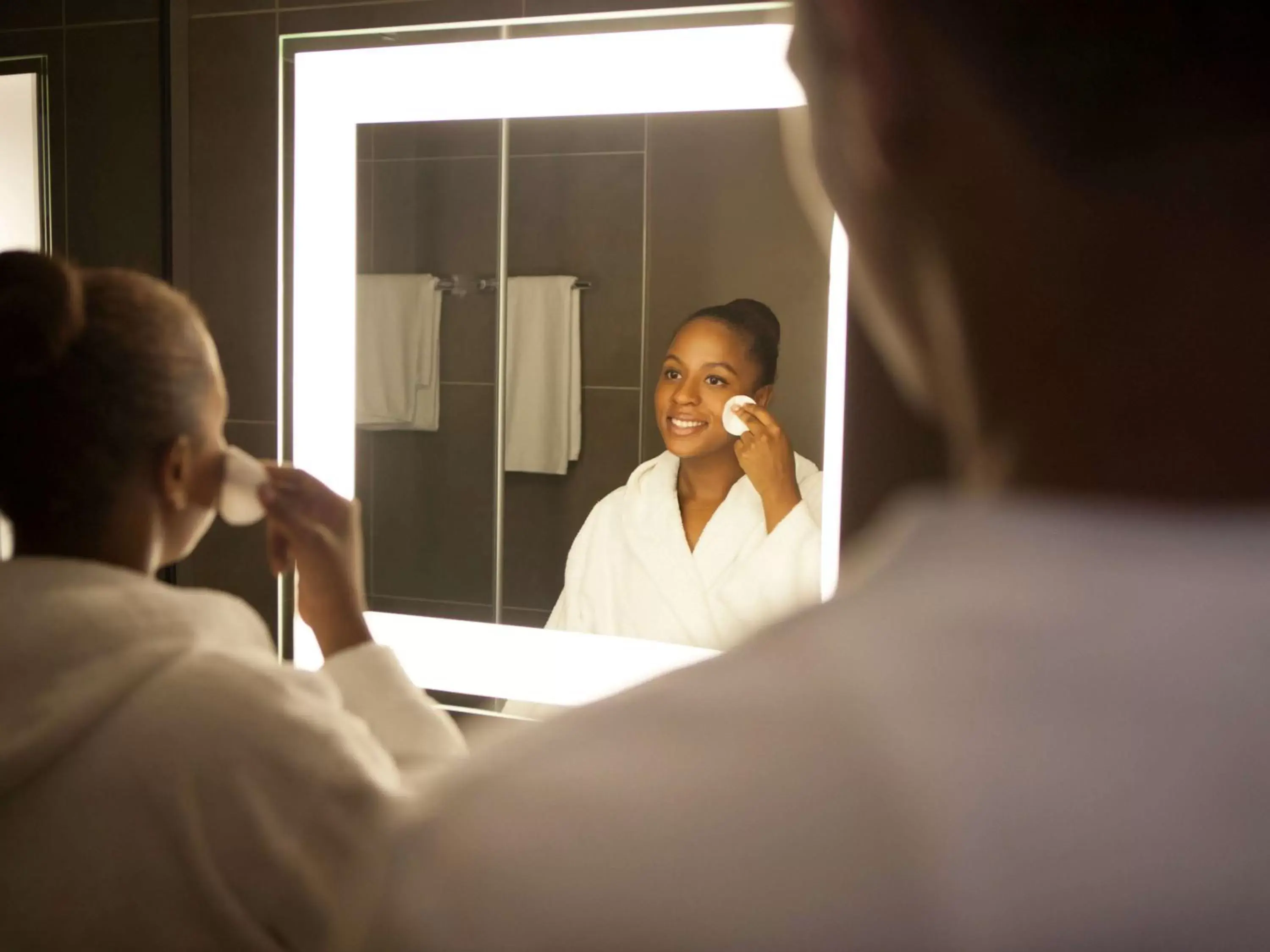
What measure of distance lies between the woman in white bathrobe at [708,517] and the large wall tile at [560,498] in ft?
0.05

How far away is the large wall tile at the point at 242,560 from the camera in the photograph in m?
1.38

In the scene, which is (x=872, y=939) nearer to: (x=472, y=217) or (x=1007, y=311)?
(x=1007, y=311)

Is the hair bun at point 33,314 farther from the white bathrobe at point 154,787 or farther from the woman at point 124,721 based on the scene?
the white bathrobe at point 154,787

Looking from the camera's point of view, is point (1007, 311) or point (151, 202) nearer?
point (1007, 311)

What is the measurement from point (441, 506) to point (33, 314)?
0.64m

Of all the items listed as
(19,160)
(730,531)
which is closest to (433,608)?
(730,531)

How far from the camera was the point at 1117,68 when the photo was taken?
0.68ft

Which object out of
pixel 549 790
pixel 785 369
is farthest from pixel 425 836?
pixel 785 369

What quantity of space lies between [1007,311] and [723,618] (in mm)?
1045

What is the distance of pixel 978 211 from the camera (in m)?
0.22

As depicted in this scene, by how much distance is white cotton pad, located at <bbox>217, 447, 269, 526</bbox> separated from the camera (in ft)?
2.92

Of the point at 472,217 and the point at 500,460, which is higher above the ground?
the point at 472,217

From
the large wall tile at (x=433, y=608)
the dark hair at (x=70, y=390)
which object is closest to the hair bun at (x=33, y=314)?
the dark hair at (x=70, y=390)

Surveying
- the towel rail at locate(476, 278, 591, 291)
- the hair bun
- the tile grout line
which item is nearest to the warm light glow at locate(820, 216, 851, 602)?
the towel rail at locate(476, 278, 591, 291)
